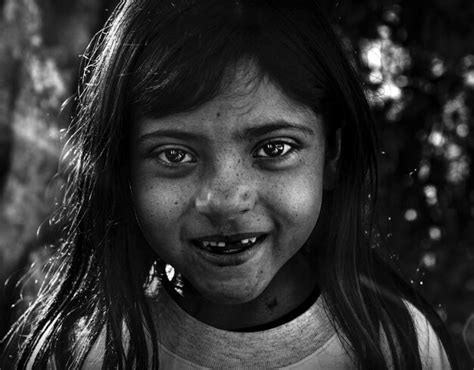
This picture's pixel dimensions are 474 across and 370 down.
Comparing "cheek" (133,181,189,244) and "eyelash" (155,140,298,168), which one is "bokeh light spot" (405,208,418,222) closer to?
"eyelash" (155,140,298,168)

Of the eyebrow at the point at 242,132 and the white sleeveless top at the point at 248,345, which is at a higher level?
the eyebrow at the point at 242,132

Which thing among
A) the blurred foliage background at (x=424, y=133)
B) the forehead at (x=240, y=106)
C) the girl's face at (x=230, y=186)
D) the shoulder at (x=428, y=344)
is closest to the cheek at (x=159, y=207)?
the girl's face at (x=230, y=186)

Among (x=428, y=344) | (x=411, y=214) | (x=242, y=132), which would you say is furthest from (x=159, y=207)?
(x=411, y=214)

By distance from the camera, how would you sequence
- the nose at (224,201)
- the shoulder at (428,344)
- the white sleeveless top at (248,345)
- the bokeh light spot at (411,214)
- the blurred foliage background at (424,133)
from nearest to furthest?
the nose at (224,201) < the white sleeveless top at (248,345) < the shoulder at (428,344) < the blurred foliage background at (424,133) < the bokeh light spot at (411,214)

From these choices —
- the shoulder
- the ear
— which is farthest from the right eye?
the shoulder

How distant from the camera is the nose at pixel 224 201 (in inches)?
73.7

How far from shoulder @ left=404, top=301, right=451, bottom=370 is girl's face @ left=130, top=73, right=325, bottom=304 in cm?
44

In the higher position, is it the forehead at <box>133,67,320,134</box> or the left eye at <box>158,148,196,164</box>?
the forehead at <box>133,67,320,134</box>

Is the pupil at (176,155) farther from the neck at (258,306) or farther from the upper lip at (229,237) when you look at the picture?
the neck at (258,306)

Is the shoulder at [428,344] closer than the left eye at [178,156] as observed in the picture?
No

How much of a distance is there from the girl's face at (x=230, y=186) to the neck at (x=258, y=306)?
0.15 metres

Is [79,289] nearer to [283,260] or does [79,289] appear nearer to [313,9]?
[283,260]

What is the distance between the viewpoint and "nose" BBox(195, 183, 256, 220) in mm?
1871

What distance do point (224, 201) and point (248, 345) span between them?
40 cm
